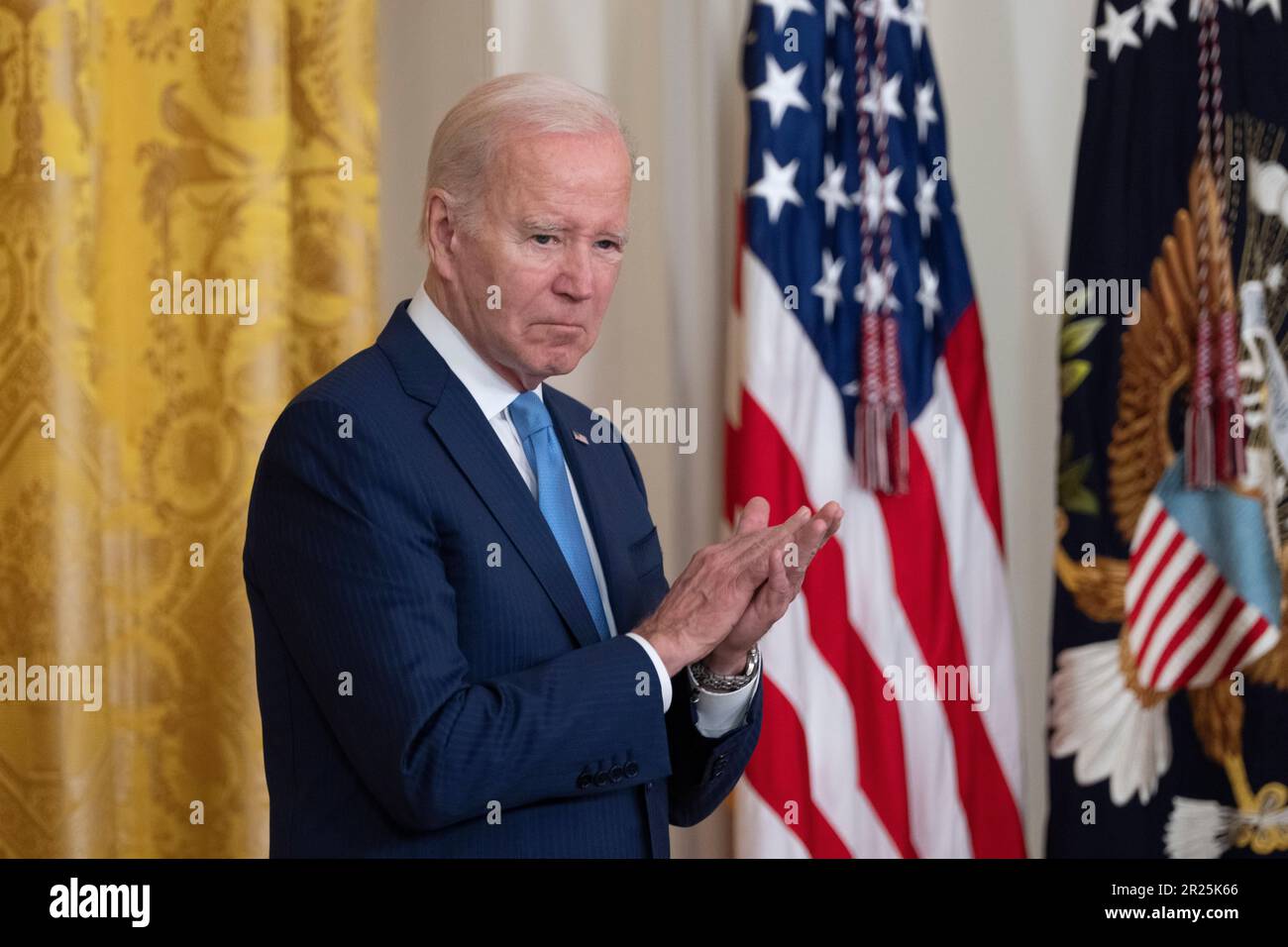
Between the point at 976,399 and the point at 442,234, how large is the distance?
151 cm

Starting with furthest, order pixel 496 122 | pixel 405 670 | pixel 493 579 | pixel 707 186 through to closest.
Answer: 1. pixel 707 186
2. pixel 496 122
3. pixel 493 579
4. pixel 405 670

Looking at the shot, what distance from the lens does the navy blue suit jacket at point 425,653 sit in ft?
4.69

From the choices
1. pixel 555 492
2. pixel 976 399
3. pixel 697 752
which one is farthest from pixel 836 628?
pixel 555 492

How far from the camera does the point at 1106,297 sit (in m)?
2.79

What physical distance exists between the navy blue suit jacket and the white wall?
1451mm

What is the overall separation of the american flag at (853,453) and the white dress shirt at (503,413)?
3.23ft

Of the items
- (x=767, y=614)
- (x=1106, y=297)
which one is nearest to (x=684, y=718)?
(x=767, y=614)

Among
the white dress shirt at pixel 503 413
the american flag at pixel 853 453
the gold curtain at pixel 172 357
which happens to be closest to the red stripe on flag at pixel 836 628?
the american flag at pixel 853 453

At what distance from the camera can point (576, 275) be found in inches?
67.0

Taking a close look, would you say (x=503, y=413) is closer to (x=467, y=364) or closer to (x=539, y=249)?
(x=467, y=364)

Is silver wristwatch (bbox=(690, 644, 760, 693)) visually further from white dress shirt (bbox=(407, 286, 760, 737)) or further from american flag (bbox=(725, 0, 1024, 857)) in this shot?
american flag (bbox=(725, 0, 1024, 857))

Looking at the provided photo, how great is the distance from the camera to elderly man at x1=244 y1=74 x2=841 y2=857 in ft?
4.74

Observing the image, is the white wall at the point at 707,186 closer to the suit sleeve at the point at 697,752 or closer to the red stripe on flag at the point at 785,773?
the red stripe on flag at the point at 785,773

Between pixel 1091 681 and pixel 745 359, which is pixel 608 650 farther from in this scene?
pixel 1091 681
